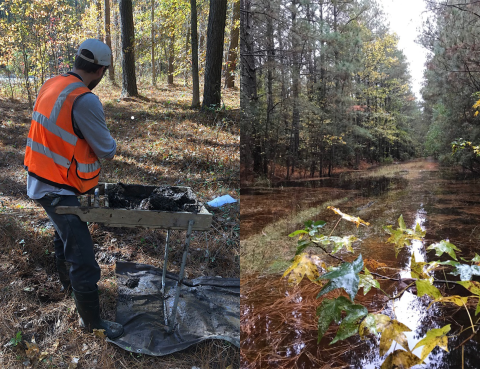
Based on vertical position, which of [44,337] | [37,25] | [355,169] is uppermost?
[37,25]

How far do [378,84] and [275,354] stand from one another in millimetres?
4215

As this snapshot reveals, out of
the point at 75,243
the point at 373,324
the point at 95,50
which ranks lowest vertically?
the point at 75,243

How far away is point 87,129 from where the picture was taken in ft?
5.60

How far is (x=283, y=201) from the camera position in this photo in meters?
4.89

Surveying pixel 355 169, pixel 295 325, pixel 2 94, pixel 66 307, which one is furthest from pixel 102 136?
pixel 2 94

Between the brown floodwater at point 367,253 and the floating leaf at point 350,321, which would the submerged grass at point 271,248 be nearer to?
the brown floodwater at point 367,253

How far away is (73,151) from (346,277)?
58.3 inches

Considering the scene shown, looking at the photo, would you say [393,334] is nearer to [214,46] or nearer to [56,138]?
[56,138]

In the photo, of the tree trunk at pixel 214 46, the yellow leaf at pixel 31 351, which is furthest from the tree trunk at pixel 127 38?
the yellow leaf at pixel 31 351

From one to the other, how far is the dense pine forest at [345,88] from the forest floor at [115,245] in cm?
84

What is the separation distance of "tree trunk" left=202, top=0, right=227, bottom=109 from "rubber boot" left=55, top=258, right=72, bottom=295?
4.71 metres

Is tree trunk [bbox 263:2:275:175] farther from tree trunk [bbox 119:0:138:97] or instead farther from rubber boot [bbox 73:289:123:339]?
rubber boot [bbox 73:289:123:339]

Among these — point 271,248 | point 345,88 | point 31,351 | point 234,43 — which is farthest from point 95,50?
point 234,43

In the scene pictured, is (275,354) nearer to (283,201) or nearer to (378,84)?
(283,201)
